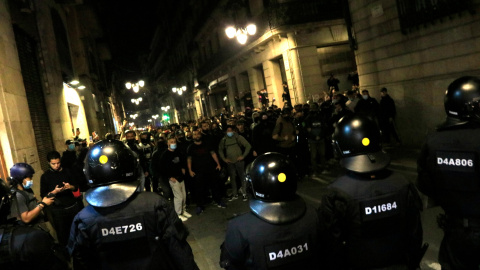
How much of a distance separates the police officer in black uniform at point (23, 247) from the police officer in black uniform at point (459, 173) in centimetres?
279

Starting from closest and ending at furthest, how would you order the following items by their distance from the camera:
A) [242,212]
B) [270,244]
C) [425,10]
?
1. [270,244]
2. [242,212]
3. [425,10]

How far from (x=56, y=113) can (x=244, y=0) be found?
13.2 m

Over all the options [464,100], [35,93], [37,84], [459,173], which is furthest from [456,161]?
[37,84]

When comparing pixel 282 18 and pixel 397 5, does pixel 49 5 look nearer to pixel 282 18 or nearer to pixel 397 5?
pixel 282 18

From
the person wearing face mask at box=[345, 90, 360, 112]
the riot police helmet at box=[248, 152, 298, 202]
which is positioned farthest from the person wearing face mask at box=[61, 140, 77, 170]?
the person wearing face mask at box=[345, 90, 360, 112]

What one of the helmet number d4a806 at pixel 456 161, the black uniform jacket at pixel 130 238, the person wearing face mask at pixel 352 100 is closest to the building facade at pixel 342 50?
the person wearing face mask at pixel 352 100

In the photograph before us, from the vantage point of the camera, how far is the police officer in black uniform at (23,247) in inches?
80.2

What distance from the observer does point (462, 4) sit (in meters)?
7.71

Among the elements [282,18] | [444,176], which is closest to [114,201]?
[444,176]

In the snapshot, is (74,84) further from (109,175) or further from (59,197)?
(109,175)

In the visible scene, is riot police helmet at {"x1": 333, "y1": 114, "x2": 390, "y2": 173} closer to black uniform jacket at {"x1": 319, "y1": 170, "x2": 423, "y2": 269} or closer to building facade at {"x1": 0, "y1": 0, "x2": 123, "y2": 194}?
black uniform jacket at {"x1": 319, "y1": 170, "x2": 423, "y2": 269}

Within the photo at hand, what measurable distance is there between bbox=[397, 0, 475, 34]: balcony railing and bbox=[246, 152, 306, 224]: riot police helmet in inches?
306

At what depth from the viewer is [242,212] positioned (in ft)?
14.1

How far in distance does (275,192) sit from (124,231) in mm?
1091
